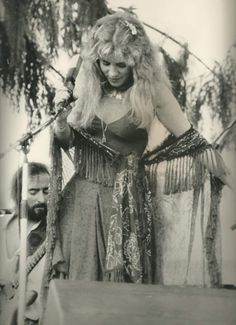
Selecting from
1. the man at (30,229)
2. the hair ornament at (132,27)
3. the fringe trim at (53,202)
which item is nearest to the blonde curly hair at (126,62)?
the hair ornament at (132,27)

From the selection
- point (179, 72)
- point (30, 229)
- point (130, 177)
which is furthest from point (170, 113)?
point (30, 229)

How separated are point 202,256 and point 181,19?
0.75m

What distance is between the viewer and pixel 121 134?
2.09 meters

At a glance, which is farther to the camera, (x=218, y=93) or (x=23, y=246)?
(x=218, y=93)

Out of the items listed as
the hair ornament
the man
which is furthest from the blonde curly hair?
the man

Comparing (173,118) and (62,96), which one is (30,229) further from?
(173,118)

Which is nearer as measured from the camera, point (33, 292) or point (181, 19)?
point (33, 292)

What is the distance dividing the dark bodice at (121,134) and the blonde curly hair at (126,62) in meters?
0.02

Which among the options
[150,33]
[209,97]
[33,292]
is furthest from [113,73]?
[33,292]

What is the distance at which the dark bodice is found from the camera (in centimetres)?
209

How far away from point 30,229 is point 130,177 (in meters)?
0.34

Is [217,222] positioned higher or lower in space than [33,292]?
higher

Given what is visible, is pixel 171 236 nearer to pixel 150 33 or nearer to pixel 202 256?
pixel 202 256

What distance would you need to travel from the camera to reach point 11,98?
83.2 inches
